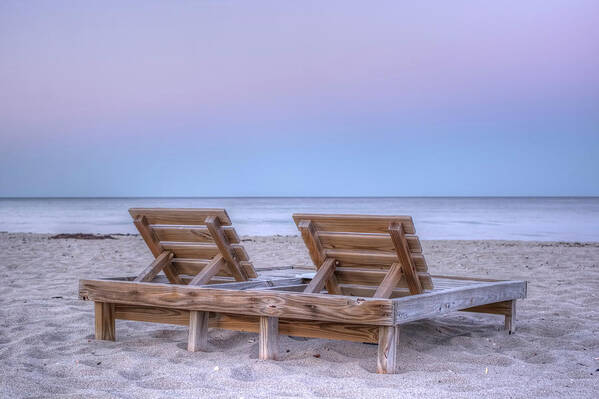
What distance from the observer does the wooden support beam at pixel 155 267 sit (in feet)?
16.0

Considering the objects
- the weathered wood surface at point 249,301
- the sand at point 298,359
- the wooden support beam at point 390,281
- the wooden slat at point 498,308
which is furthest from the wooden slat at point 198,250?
the wooden slat at point 498,308

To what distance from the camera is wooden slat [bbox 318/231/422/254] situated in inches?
157

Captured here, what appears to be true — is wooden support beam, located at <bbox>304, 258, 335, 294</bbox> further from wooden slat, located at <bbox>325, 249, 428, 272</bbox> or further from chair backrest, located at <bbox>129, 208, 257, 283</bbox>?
chair backrest, located at <bbox>129, 208, 257, 283</bbox>

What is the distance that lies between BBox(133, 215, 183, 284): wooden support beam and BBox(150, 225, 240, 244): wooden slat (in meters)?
0.04

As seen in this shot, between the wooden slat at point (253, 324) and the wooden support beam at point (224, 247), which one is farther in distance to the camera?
the wooden support beam at point (224, 247)

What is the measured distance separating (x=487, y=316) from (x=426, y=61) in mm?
18875

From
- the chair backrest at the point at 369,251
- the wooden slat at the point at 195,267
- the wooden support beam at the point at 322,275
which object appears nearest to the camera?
the chair backrest at the point at 369,251

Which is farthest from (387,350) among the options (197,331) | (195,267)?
(195,267)

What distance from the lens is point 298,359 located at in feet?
13.3

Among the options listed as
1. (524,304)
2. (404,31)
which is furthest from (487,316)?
(404,31)

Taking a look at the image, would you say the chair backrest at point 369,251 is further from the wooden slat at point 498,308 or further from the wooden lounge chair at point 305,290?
the wooden slat at point 498,308

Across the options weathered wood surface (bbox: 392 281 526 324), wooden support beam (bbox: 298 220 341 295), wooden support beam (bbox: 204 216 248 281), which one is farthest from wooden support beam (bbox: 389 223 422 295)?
wooden support beam (bbox: 204 216 248 281)

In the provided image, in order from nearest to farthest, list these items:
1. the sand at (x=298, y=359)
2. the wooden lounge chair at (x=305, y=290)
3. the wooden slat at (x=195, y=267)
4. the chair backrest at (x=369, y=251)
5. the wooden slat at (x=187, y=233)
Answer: the sand at (x=298, y=359) < the wooden lounge chair at (x=305, y=290) < the chair backrest at (x=369, y=251) < the wooden slat at (x=187, y=233) < the wooden slat at (x=195, y=267)

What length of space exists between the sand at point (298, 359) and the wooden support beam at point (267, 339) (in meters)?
0.10
